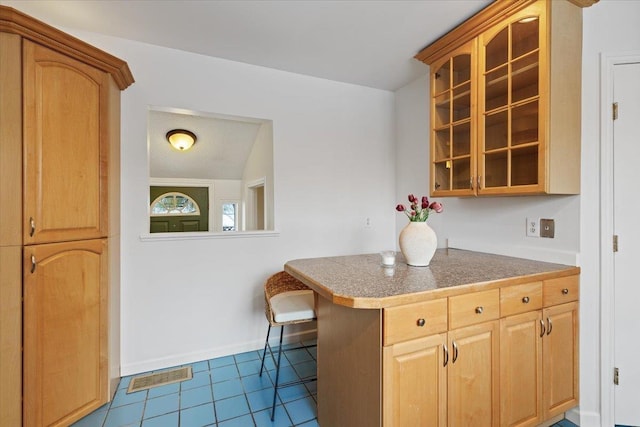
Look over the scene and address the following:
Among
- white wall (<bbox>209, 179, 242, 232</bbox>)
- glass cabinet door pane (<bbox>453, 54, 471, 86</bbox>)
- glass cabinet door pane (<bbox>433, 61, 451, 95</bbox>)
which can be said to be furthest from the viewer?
white wall (<bbox>209, 179, 242, 232</bbox>)

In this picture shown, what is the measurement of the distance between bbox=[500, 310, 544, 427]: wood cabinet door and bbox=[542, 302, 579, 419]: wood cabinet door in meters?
0.06

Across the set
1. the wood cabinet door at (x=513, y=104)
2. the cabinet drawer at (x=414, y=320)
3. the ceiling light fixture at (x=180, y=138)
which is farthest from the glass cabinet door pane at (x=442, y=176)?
the ceiling light fixture at (x=180, y=138)

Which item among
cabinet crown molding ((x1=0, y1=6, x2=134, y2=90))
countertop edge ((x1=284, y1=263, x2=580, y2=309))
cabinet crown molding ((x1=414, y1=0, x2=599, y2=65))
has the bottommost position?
countertop edge ((x1=284, y1=263, x2=580, y2=309))

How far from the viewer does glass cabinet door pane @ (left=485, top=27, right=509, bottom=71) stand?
1.77 metres

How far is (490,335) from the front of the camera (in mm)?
1414

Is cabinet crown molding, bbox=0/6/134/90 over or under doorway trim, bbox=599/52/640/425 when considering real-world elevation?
over

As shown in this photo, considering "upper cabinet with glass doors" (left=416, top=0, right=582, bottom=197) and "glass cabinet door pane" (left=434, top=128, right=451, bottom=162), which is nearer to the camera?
"upper cabinet with glass doors" (left=416, top=0, right=582, bottom=197)

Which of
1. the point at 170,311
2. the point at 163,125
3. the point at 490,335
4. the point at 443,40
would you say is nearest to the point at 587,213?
the point at 490,335

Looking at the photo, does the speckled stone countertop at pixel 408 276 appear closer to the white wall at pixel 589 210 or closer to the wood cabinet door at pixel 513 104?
the white wall at pixel 589 210

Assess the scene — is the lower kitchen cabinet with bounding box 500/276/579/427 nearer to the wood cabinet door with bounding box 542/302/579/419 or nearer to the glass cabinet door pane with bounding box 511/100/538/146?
the wood cabinet door with bounding box 542/302/579/419

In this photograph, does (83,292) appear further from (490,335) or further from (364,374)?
(490,335)

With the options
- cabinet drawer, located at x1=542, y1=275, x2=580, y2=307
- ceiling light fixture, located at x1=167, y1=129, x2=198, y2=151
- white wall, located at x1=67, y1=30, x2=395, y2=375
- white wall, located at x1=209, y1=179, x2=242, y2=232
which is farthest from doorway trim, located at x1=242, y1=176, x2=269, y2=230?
cabinet drawer, located at x1=542, y1=275, x2=580, y2=307

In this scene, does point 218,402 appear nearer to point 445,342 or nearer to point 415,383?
point 415,383

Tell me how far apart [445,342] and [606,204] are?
1243 millimetres
